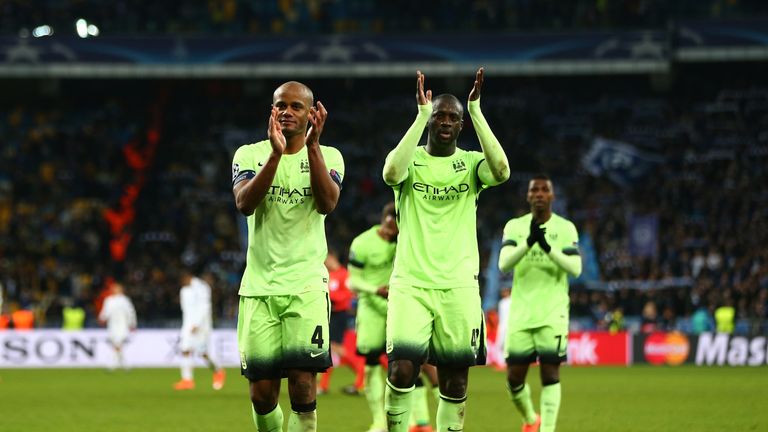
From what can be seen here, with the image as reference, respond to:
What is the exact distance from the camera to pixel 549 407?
442 inches

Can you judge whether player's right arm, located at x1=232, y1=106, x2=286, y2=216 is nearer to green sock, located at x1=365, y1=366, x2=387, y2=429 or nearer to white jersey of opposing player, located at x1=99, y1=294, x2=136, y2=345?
green sock, located at x1=365, y1=366, x2=387, y2=429

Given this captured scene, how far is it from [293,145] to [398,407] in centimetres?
204

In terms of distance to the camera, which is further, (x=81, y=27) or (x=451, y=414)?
(x=81, y=27)

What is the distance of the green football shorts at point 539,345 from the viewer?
1153 centimetres

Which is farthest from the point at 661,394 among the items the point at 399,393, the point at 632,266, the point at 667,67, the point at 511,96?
the point at 511,96

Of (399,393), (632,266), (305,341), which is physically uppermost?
(305,341)

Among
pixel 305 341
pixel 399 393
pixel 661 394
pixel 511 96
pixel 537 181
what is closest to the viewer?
pixel 305 341

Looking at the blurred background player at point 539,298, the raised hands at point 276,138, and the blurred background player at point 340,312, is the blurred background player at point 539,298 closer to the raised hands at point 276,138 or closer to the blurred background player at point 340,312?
the raised hands at point 276,138

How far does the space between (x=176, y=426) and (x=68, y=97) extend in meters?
29.8

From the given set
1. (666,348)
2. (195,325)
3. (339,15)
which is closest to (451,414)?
(195,325)

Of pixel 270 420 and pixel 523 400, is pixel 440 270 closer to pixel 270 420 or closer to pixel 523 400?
pixel 270 420

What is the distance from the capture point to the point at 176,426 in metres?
14.5

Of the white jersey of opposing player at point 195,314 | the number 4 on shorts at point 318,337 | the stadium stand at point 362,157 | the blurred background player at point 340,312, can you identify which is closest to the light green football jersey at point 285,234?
the number 4 on shorts at point 318,337

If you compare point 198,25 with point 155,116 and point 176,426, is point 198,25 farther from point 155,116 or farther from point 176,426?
point 176,426
